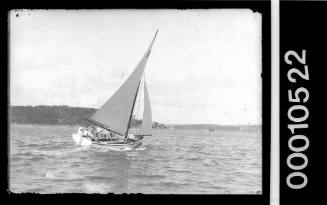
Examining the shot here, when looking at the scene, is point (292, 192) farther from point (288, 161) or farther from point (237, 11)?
point (237, 11)

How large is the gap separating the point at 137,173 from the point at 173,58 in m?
0.89

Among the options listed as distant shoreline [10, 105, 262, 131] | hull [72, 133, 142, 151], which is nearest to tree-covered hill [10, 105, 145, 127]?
distant shoreline [10, 105, 262, 131]

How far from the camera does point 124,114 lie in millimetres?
3479

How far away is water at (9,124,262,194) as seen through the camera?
10.6ft

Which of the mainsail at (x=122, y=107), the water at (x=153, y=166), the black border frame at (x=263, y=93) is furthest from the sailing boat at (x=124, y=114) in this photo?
the black border frame at (x=263, y=93)

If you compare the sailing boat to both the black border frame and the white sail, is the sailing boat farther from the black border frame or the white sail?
the black border frame

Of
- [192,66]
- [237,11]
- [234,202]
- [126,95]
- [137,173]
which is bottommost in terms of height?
[234,202]

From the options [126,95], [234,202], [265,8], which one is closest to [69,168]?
[126,95]

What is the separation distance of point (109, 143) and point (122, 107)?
299 mm

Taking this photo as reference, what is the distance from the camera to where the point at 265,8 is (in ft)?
10.5

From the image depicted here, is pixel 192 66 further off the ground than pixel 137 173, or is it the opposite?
pixel 192 66

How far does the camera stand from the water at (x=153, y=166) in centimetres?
323

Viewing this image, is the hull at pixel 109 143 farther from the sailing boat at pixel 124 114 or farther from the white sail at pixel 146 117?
the white sail at pixel 146 117

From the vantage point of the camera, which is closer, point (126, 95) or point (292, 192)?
point (292, 192)
